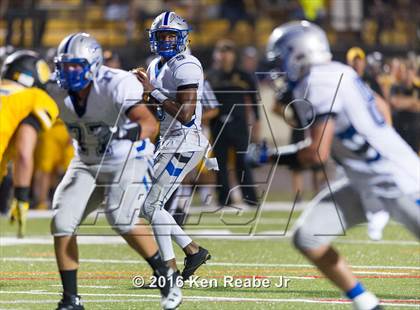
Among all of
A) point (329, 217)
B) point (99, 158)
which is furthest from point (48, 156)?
point (329, 217)

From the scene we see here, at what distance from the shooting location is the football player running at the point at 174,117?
8.27 metres

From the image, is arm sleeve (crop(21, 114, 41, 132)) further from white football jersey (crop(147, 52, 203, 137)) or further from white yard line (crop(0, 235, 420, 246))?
white football jersey (crop(147, 52, 203, 137))

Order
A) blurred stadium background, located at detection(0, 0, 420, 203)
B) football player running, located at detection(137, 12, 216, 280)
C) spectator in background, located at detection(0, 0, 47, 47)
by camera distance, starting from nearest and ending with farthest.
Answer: football player running, located at detection(137, 12, 216, 280), spectator in background, located at detection(0, 0, 47, 47), blurred stadium background, located at detection(0, 0, 420, 203)

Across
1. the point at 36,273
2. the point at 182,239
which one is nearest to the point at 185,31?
the point at 182,239

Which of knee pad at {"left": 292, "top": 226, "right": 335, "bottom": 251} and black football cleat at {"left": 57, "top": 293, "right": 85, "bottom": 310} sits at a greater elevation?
knee pad at {"left": 292, "top": 226, "right": 335, "bottom": 251}

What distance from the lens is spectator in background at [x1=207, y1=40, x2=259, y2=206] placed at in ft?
50.5

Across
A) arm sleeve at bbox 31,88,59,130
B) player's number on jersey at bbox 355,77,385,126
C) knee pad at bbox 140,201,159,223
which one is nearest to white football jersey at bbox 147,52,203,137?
knee pad at bbox 140,201,159,223

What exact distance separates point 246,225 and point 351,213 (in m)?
7.11

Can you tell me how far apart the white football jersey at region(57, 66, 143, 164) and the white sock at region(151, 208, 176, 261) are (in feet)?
3.51

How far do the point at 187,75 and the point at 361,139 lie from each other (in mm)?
2444

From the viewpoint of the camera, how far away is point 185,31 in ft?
28.7

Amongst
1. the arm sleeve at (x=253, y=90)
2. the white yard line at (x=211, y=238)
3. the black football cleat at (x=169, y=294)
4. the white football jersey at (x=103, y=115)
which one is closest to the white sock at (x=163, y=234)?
the black football cleat at (x=169, y=294)

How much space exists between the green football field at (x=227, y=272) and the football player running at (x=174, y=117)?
48cm

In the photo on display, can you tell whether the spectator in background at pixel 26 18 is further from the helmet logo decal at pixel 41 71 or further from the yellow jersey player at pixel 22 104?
the helmet logo decal at pixel 41 71
